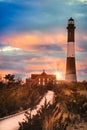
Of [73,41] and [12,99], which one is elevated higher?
[73,41]

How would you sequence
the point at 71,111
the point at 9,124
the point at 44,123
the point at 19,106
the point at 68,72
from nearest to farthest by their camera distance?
the point at 44,123
the point at 9,124
the point at 19,106
the point at 71,111
the point at 68,72

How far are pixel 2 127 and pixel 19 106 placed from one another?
5902 millimetres

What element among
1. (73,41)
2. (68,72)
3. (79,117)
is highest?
(73,41)

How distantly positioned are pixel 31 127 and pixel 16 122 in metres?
2.37

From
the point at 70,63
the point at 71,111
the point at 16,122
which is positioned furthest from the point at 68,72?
the point at 16,122

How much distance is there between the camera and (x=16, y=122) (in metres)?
14.4

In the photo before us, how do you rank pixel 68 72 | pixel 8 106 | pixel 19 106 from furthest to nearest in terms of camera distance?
pixel 68 72, pixel 19 106, pixel 8 106

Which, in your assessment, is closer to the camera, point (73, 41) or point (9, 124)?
point (9, 124)

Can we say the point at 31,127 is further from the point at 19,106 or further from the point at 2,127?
the point at 19,106

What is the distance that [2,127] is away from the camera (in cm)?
1329

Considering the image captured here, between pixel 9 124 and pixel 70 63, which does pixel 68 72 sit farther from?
pixel 9 124

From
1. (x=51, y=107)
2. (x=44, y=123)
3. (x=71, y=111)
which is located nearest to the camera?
(x=44, y=123)

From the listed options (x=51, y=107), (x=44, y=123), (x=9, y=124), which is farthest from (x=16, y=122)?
(x=44, y=123)

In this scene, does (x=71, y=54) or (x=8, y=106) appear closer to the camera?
(x=8, y=106)
